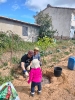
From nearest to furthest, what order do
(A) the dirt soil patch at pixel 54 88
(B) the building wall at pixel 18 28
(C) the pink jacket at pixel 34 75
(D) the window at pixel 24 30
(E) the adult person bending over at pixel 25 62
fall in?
(C) the pink jacket at pixel 34 75 < (A) the dirt soil patch at pixel 54 88 < (E) the adult person bending over at pixel 25 62 < (B) the building wall at pixel 18 28 < (D) the window at pixel 24 30

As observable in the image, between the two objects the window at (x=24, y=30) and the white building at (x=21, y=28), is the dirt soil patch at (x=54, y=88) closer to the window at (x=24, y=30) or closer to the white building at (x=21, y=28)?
the white building at (x=21, y=28)

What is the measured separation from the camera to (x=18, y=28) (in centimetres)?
1527

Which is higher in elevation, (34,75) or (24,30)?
(24,30)

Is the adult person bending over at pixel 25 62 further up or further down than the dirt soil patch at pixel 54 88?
further up

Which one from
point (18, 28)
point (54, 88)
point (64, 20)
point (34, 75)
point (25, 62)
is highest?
point (64, 20)

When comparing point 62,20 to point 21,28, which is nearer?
point 21,28

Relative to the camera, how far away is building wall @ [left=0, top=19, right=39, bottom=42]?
13924 millimetres

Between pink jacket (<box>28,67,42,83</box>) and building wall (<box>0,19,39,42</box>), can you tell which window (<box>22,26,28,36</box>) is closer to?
building wall (<box>0,19,39,42</box>)

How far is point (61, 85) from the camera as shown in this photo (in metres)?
5.84

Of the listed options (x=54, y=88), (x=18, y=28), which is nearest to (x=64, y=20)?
(x=18, y=28)

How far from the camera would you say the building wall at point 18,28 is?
1392 cm

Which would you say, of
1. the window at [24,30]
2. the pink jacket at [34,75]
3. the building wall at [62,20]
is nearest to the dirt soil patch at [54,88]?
the pink jacket at [34,75]

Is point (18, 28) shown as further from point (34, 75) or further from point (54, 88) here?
Answer: point (34, 75)

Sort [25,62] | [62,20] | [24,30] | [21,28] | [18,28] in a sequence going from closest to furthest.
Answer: [25,62] < [18,28] < [21,28] < [24,30] < [62,20]
